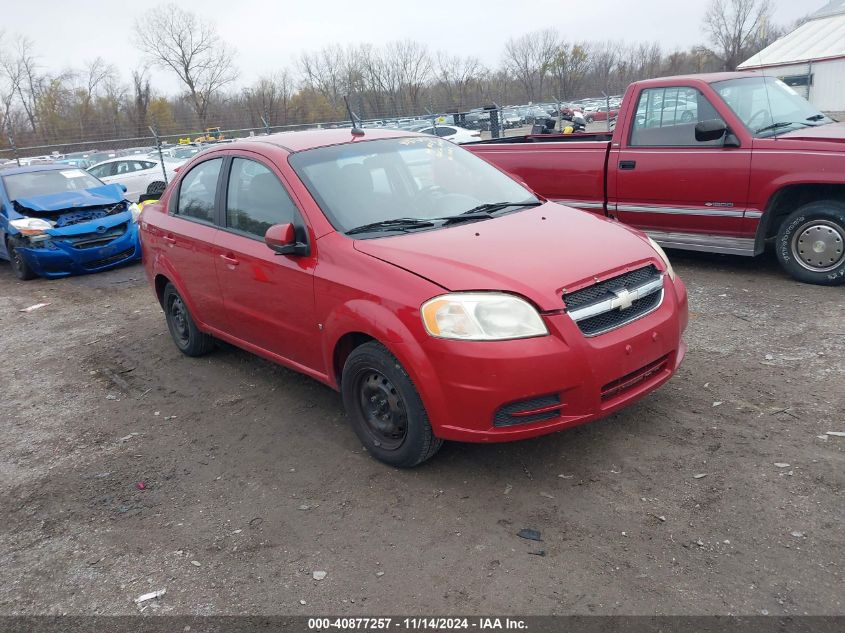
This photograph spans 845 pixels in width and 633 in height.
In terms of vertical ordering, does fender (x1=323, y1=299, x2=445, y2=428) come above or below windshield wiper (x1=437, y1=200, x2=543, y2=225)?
below

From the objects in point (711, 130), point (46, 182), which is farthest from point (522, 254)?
point (46, 182)

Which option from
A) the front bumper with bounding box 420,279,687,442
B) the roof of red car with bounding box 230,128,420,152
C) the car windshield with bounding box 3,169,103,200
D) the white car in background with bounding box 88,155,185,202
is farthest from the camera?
the white car in background with bounding box 88,155,185,202

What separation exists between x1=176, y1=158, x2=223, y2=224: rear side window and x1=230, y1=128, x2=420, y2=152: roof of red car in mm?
305

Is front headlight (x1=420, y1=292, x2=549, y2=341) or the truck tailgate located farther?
the truck tailgate

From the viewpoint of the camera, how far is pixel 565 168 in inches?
300

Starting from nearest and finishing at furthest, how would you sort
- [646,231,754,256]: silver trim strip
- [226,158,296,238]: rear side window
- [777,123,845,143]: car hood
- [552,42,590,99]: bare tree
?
[226,158,296,238]: rear side window < [777,123,845,143]: car hood < [646,231,754,256]: silver trim strip < [552,42,590,99]: bare tree

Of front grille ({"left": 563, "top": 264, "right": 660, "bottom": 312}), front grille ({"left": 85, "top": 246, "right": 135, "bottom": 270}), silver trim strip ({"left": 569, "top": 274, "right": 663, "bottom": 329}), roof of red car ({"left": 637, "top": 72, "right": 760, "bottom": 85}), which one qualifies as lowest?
front grille ({"left": 85, "top": 246, "right": 135, "bottom": 270})

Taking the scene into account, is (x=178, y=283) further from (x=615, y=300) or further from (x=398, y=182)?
(x=615, y=300)

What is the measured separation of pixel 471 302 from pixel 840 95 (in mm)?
36048

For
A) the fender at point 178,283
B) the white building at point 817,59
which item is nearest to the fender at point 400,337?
the fender at point 178,283

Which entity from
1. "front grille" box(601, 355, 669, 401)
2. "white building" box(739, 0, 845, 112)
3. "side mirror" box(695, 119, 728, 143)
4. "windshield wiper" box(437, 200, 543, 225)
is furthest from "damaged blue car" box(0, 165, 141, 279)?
"white building" box(739, 0, 845, 112)

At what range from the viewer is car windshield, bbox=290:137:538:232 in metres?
4.05

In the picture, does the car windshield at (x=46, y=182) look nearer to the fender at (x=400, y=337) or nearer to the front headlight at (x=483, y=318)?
the fender at (x=400, y=337)

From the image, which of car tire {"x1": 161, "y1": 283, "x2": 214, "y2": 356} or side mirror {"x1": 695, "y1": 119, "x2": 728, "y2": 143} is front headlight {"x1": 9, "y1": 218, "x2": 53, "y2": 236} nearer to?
car tire {"x1": 161, "y1": 283, "x2": 214, "y2": 356}
